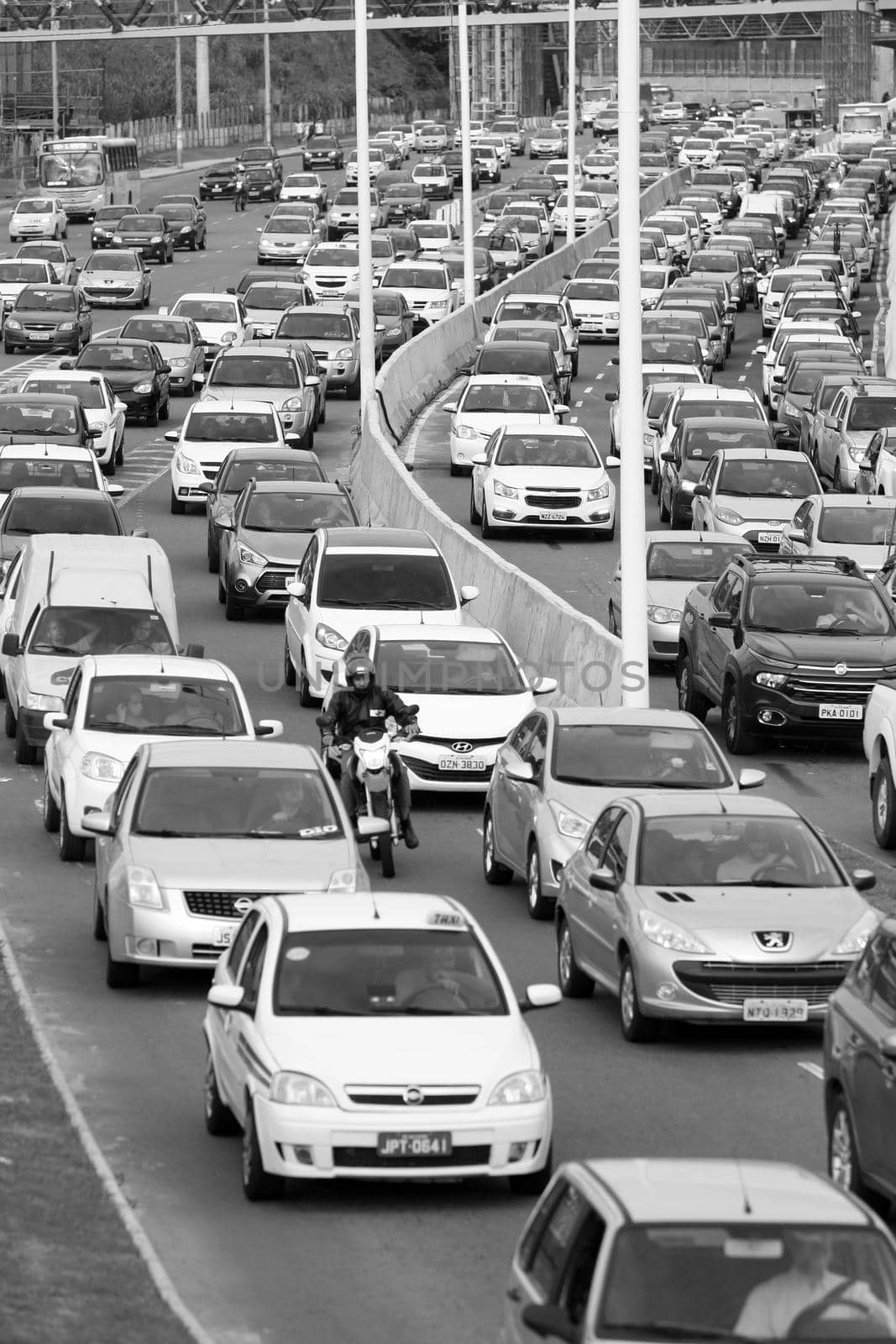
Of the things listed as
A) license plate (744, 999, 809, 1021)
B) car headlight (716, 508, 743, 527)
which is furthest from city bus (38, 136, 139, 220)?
license plate (744, 999, 809, 1021)

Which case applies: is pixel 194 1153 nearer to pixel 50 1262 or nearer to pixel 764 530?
pixel 50 1262

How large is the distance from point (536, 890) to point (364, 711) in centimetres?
228

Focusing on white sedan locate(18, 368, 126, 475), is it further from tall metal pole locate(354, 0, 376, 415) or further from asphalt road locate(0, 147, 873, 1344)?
asphalt road locate(0, 147, 873, 1344)

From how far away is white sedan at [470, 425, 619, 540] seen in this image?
126 ft

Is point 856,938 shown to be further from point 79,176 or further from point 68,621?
point 79,176

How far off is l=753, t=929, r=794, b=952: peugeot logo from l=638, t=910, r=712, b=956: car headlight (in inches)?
10.8

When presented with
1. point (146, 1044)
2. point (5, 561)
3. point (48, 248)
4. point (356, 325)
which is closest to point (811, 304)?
point (356, 325)

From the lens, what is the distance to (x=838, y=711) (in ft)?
82.6

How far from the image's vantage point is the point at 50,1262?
34.4ft

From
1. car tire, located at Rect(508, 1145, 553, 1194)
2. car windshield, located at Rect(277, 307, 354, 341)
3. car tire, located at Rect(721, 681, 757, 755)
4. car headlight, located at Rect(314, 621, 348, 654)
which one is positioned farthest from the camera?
car windshield, located at Rect(277, 307, 354, 341)

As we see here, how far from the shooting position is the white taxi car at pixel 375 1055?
11.7 m

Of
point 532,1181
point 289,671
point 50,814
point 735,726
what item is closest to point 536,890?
point 50,814

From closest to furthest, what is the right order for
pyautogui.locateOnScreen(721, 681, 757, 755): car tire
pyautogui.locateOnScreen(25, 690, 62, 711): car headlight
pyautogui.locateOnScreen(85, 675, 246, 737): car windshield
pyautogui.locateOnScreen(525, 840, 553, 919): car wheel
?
1. pyautogui.locateOnScreen(525, 840, 553, 919): car wheel
2. pyautogui.locateOnScreen(85, 675, 246, 737): car windshield
3. pyautogui.locateOnScreen(25, 690, 62, 711): car headlight
4. pyautogui.locateOnScreen(721, 681, 757, 755): car tire

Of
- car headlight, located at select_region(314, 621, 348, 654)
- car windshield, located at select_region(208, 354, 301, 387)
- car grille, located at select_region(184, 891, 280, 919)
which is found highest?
car windshield, located at select_region(208, 354, 301, 387)
